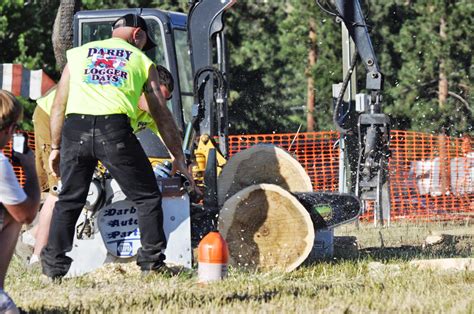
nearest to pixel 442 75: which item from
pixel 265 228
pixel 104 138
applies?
pixel 265 228

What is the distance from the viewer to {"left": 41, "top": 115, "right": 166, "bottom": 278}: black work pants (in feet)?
24.0

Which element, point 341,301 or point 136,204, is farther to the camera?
point 136,204

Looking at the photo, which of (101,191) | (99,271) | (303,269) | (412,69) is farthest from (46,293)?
(412,69)

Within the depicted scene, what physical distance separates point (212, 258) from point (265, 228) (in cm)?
146

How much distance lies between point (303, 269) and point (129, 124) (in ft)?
6.12

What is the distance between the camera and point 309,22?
3134 cm

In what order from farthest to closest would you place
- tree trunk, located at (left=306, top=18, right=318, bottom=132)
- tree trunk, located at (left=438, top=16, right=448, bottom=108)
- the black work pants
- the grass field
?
tree trunk, located at (left=306, top=18, right=318, bottom=132), tree trunk, located at (left=438, top=16, right=448, bottom=108), the black work pants, the grass field

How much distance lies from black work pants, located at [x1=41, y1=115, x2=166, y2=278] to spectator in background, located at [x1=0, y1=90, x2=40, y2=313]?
1.83 m

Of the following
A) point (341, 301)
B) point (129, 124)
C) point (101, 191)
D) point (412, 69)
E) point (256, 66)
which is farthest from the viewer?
point (256, 66)

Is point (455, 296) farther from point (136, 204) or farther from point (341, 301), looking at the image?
point (136, 204)

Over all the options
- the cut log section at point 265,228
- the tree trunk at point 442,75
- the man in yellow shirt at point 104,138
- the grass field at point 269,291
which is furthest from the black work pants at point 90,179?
the tree trunk at point 442,75

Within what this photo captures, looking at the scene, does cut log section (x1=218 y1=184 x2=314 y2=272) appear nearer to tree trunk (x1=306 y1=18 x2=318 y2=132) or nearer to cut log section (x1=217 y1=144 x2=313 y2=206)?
cut log section (x1=217 y1=144 x2=313 y2=206)

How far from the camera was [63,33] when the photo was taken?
1608 centimetres

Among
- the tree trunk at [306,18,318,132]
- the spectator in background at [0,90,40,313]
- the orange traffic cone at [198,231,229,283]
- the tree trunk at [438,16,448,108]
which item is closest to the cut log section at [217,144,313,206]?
the orange traffic cone at [198,231,229,283]
